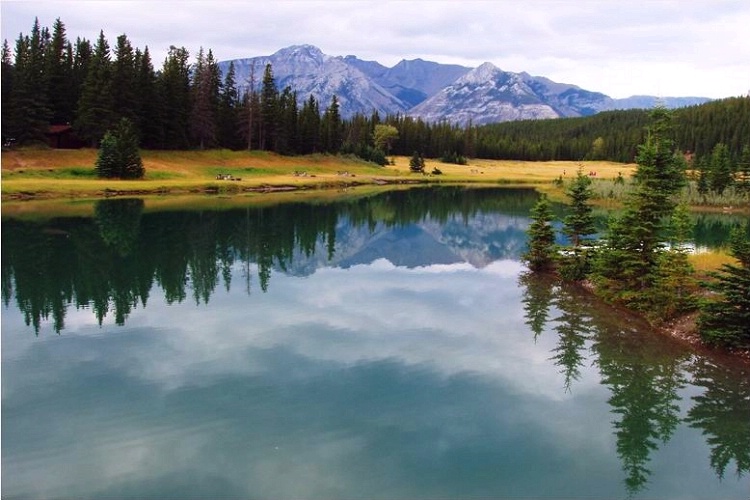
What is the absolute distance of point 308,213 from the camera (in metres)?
69.5

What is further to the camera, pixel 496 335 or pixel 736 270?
pixel 496 335

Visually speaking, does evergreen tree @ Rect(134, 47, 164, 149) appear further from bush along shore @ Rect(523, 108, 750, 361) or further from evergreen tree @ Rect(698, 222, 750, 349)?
evergreen tree @ Rect(698, 222, 750, 349)

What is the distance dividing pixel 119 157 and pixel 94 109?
13931 millimetres

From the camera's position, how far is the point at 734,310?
23.4 metres

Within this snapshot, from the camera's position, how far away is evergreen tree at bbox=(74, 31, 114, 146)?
8900cm

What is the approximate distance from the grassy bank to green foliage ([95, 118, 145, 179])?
179 centimetres

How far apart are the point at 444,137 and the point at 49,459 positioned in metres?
183

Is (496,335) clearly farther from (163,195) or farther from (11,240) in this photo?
(163,195)

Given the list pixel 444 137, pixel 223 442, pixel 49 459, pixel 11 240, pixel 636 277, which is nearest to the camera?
pixel 49 459

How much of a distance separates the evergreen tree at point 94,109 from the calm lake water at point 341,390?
187 ft

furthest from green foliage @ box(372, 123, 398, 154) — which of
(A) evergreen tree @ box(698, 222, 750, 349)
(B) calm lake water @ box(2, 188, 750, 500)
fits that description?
(A) evergreen tree @ box(698, 222, 750, 349)

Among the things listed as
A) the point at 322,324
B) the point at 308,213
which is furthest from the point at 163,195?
the point at 322,324

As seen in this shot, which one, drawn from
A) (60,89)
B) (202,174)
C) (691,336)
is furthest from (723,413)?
(60,89)

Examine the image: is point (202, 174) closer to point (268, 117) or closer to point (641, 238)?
point (268, 117)
